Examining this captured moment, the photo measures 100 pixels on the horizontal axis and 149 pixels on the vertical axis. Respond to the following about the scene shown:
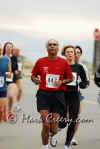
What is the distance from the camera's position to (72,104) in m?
7.23

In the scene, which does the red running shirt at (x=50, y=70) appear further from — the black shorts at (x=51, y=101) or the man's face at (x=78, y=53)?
the man's face at (x=78, y=53)

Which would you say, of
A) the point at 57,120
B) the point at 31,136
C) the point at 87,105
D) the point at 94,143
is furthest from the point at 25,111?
the point at 57,120

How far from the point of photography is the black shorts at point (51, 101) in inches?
267

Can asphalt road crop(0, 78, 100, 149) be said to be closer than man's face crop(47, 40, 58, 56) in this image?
No

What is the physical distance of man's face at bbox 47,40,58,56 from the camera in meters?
6.69

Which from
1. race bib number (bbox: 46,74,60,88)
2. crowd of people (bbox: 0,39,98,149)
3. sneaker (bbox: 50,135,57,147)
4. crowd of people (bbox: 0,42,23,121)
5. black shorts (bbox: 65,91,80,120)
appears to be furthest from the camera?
crowd of people (bbox: 0,42,23,121)

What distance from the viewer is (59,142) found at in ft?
26.1

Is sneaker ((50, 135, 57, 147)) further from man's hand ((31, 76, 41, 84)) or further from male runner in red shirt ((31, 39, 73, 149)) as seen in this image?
man's hand ((31, 76, 41, 84))

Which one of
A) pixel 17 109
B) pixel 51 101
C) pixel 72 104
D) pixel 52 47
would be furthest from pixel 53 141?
pixel 17 109

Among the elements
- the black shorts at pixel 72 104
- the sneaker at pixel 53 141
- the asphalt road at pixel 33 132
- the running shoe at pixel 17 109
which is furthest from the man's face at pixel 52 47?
the running shoe at pixel 17 109

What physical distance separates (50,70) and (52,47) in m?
0.33

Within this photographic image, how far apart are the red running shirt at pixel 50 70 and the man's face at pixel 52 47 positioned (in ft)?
0.40

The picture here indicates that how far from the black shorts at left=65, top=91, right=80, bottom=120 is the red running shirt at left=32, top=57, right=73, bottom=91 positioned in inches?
18.4

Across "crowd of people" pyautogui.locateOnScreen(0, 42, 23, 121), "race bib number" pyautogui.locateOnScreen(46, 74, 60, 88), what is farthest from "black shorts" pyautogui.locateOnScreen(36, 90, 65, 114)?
"crowd of people" pyautogui.locateOnScreen(0, 42, 23, 121)
